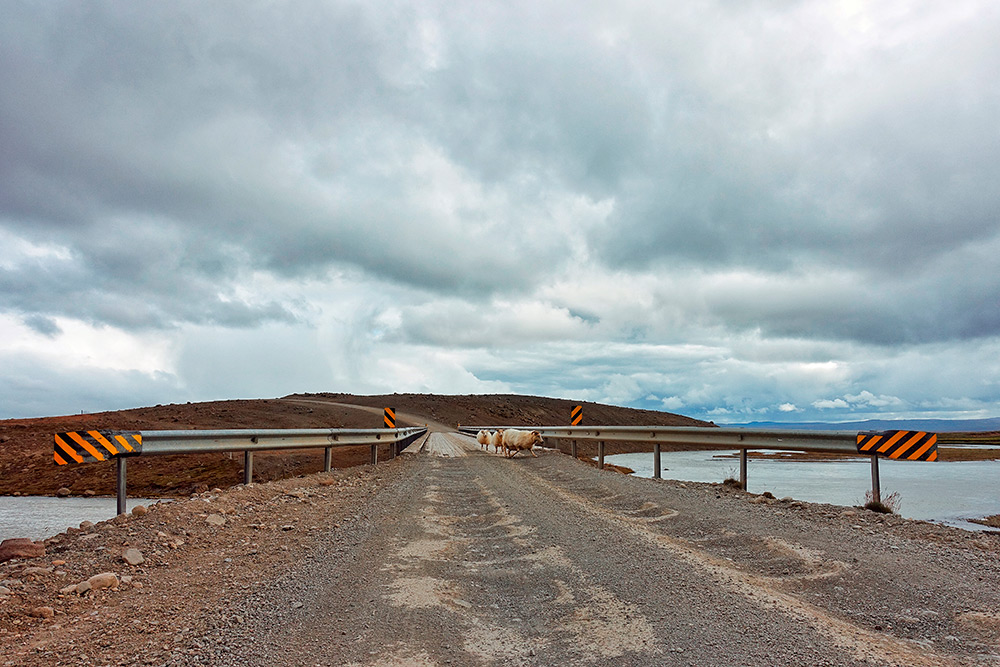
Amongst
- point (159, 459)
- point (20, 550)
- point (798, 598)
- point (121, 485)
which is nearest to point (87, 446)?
point (121, 485)

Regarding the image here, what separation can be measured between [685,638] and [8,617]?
15.4 ft

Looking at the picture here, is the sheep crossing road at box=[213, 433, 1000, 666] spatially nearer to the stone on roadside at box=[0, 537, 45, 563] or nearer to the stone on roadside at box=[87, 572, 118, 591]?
the stone on roadside at box=[87, 572, 118, 591]

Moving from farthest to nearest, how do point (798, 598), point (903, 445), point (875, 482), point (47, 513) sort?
point (47, 513), point (875, 482), point (903, 445), point (798, 598)

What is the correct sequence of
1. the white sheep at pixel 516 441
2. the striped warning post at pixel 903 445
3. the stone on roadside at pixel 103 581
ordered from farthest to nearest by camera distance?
the white sheep at pixel 516 441
the striped warning post at pixel 903 445
the stone on roadside at pixel 103 581

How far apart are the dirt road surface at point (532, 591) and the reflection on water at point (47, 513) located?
19.3 feet

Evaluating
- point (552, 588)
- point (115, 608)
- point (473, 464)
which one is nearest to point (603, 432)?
point (473, 464)

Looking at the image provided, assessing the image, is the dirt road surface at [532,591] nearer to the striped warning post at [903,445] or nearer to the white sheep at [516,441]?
the striped warning post at [903,445]

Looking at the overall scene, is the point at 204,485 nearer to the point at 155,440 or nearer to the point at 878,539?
the point at 155,440

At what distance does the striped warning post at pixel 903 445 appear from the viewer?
28.8 ft

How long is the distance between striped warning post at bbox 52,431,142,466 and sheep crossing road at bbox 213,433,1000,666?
2.84 meters

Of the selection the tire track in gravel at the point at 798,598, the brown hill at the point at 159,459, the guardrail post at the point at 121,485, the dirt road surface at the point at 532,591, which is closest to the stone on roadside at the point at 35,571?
the dirt road surface at the point at 532,591

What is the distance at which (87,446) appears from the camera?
700cm

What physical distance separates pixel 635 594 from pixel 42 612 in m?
4.36

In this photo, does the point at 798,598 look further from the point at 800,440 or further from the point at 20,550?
the point at 20,550
